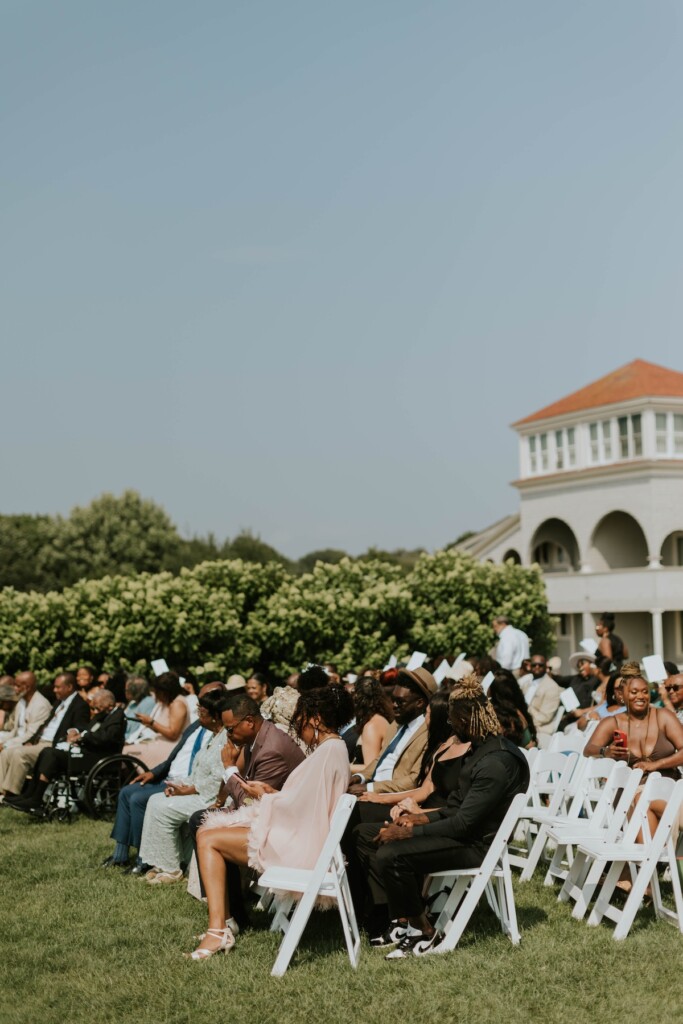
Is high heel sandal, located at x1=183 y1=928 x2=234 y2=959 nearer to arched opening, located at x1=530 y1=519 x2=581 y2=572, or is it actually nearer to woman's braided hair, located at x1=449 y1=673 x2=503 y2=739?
woman's braided hair, located at x1=449 y1=673 x2=503 y2=739

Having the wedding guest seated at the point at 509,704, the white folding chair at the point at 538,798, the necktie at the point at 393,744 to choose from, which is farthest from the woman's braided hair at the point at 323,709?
the wedding guest seated at the point at 509,704

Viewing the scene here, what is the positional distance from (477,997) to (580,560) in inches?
1728

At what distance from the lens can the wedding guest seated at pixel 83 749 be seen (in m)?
12.0

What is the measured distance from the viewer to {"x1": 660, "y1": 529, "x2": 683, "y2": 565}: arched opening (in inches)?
1842

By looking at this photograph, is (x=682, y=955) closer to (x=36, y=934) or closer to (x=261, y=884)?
(x=261, y=884)

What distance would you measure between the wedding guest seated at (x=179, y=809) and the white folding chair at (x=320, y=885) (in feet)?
7.84

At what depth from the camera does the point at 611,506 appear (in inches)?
1848

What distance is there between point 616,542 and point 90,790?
3950 cm

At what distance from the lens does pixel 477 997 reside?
5.96 meters

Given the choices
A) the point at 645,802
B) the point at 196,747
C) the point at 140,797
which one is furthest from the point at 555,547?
the point at 645,802

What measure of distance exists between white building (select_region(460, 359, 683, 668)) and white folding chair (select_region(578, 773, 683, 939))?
3701cm

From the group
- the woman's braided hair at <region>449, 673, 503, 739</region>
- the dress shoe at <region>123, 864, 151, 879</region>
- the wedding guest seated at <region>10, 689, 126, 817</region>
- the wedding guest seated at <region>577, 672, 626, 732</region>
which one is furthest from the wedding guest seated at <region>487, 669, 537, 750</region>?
the wedding guest seated at <region>10, 689, 126, 817</region>

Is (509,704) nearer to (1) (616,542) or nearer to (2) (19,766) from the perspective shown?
(2) (19,766)

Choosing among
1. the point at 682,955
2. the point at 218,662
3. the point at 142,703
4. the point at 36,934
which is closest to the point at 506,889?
the point at 682,955
